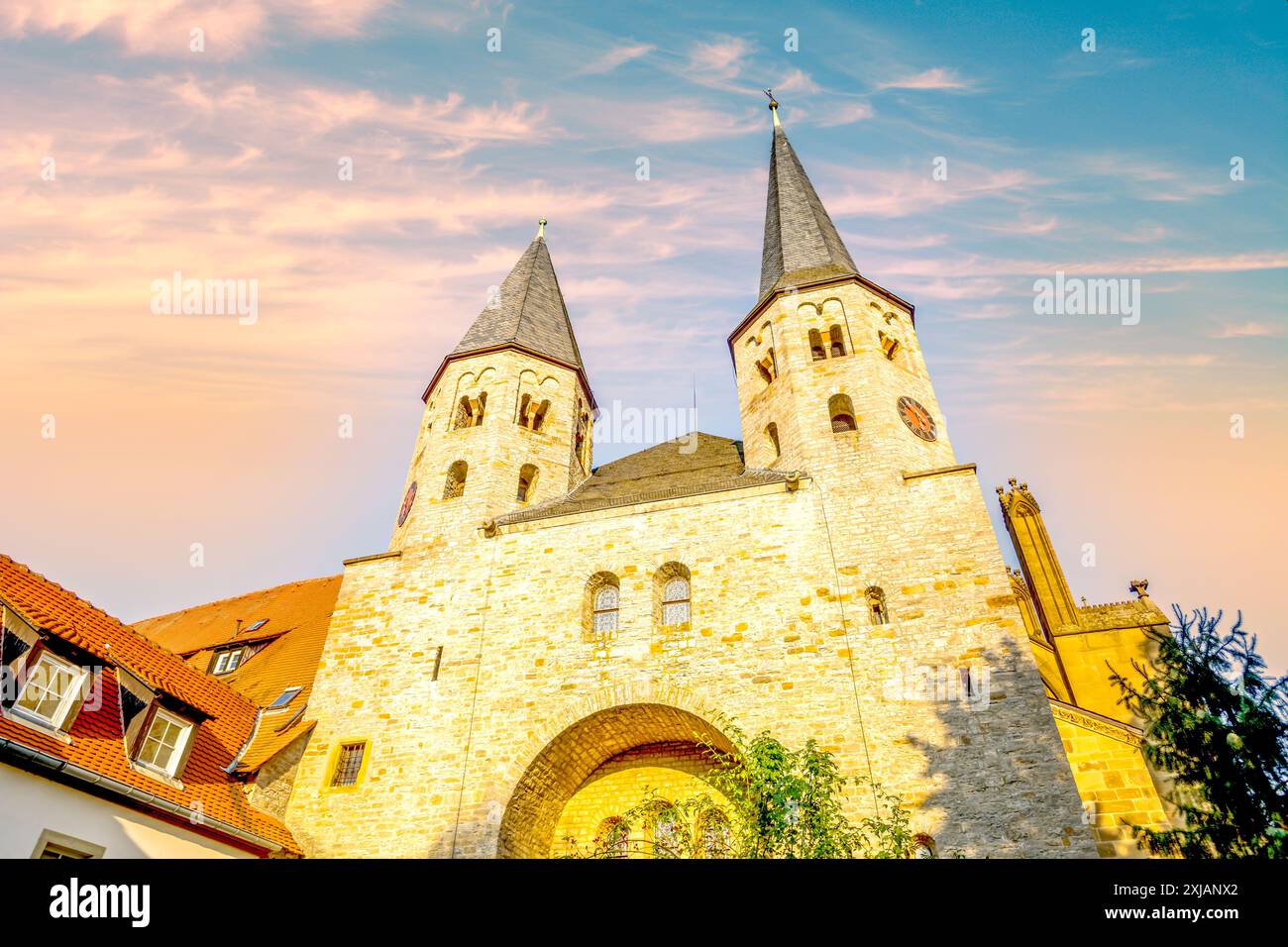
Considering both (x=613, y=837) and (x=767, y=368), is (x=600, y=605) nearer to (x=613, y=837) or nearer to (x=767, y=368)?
(x=613, y=837)

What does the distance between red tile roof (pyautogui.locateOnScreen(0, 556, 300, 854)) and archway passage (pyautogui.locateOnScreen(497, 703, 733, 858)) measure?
3876mm

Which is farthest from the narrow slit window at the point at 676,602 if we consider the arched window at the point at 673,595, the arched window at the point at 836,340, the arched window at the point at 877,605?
the arched window at the point at 836,340

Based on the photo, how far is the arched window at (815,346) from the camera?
59.5 ft

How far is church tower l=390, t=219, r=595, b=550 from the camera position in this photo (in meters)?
17.6

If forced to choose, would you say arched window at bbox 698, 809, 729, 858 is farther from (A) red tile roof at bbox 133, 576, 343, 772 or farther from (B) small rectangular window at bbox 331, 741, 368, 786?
(A) red tile roof at bbox 133, 576, 343, 772

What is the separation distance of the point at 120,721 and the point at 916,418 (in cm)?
1558

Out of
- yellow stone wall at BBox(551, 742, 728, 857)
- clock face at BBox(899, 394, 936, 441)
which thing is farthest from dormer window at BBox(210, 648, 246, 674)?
clock face at BBox(899, 394, 936, 441)

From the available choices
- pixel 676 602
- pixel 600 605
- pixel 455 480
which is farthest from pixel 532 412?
pixel 676 602

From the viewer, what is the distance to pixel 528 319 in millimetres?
22656

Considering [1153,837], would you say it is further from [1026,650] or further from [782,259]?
[782,259]

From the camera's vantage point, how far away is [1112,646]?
2466cm

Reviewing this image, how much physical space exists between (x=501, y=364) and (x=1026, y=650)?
14.3 m
